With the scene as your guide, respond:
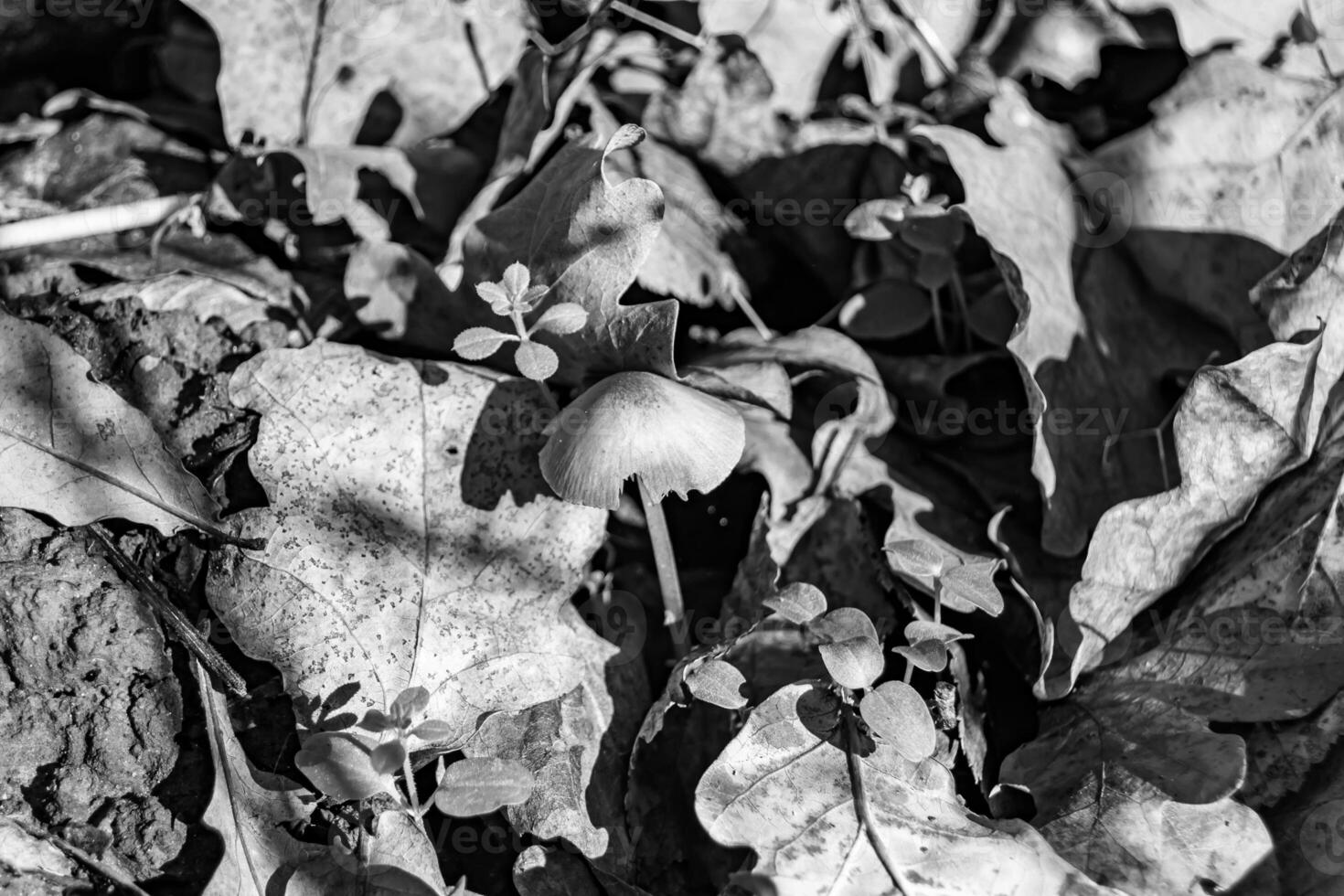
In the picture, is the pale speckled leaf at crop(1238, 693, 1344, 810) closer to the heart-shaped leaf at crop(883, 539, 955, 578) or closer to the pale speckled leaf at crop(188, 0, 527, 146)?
the heart-shaped leaf at crop(883, 539, 955, 578)

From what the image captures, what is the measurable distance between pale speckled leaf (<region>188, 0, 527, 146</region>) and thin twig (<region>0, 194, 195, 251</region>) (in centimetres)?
28

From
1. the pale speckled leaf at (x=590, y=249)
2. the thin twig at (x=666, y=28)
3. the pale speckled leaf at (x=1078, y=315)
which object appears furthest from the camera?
the thin twig at (x=666, y=28)

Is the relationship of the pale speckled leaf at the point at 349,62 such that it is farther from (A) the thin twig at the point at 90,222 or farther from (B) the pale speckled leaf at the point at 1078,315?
(B) the pale speckled leaf at the point at 1078,315

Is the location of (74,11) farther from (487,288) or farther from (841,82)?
(841,82)

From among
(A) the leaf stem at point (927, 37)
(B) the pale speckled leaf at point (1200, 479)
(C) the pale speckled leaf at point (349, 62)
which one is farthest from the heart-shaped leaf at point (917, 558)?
(C) the pale speckled leaf at point (349, 62)

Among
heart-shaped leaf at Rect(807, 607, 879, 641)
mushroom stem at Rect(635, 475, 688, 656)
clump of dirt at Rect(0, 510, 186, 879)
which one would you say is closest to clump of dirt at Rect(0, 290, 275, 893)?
clump of dirt at Rect(0, 510, 186, 879)

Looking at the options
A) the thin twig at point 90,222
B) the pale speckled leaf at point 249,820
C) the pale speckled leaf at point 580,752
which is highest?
the thin twig at point 90,222

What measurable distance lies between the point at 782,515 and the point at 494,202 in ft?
3.80

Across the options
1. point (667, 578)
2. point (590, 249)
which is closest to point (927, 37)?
point (590, 249)

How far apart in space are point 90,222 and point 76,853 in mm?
1736

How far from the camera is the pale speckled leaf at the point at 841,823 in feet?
6.73

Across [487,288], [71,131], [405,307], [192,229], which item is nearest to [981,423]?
[487,288]

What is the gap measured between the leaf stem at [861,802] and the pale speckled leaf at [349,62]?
2.06m

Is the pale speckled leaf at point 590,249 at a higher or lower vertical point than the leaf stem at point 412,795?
higher
